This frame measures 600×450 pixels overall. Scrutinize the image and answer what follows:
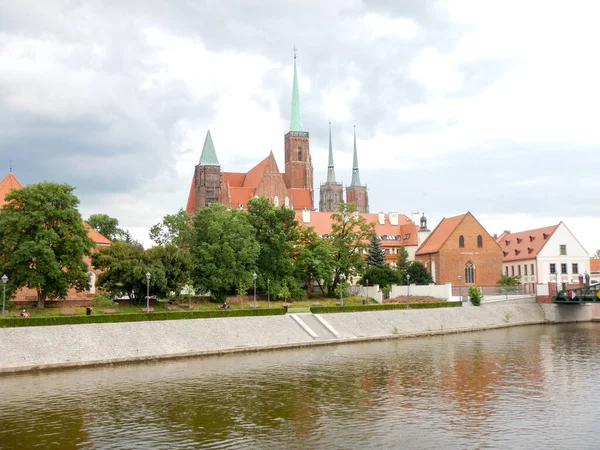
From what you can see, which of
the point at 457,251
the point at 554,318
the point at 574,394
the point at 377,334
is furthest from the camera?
the point at 457,251

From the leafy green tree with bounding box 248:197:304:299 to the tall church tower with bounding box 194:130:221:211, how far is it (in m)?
43.1

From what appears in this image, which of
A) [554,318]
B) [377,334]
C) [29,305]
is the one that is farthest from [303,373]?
Result: [554,318]

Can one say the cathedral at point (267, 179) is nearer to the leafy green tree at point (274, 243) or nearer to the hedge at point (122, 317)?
the leafy green tree at point (274, 243)

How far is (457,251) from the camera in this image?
74875mm

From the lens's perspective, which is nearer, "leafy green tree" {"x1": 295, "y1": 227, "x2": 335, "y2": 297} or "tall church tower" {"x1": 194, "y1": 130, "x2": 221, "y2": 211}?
"leafy green tree" {"x1": 295, "y1": 227, "x2": 335, "y2": 297}

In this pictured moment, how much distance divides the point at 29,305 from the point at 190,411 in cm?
3042

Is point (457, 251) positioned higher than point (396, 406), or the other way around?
point (457, 251)

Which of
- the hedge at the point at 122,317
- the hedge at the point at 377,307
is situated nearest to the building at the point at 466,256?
the hedge at the point at 377,307

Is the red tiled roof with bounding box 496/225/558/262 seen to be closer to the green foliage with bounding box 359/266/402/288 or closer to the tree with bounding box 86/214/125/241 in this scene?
the green foliage with bounding box 359/266/402/288

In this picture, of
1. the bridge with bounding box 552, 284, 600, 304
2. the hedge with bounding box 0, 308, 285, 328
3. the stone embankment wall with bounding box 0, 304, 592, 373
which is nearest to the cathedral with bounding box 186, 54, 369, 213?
the bridge with bounding box 552, 284, 600, 304

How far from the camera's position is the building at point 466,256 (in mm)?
74562

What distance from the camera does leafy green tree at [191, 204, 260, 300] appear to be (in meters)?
53.7

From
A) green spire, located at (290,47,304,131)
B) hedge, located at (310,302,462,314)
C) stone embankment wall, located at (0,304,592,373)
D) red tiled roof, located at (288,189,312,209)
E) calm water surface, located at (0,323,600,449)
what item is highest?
green spire, located at (290,47,304,131)

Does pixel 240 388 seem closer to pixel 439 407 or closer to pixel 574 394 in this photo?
pixel 439 407
